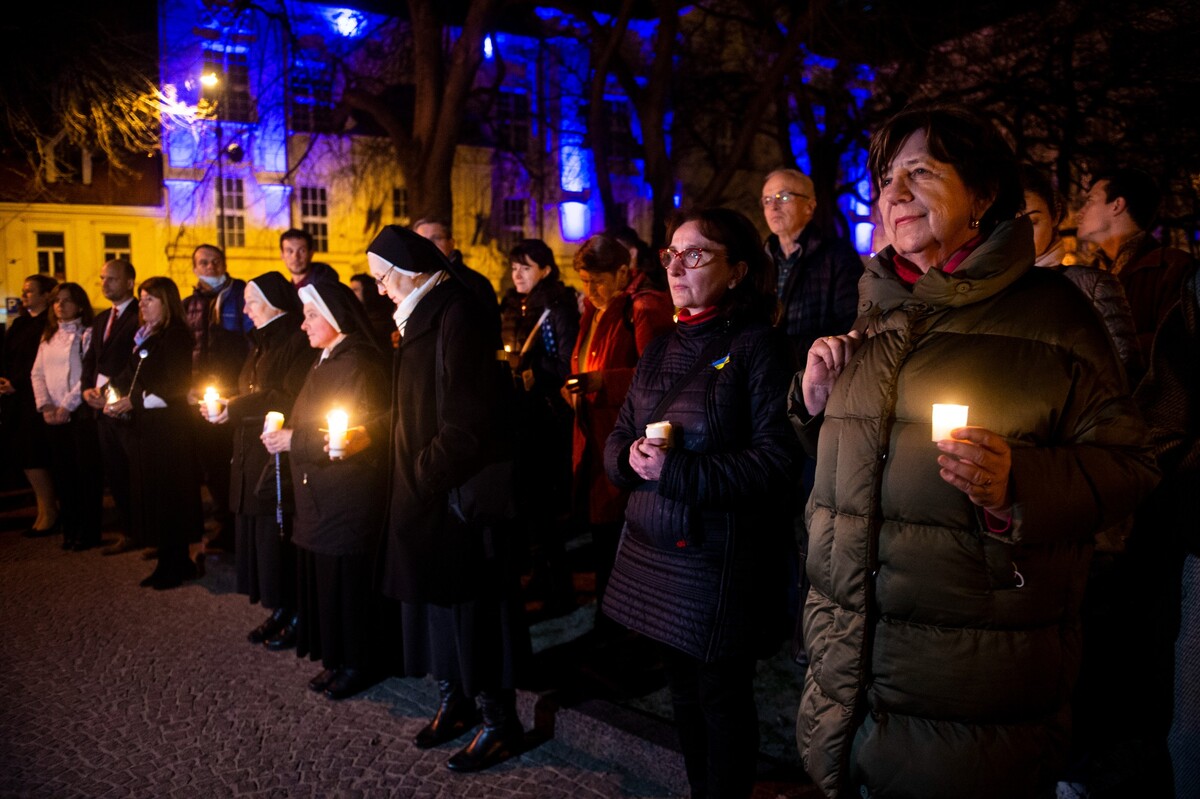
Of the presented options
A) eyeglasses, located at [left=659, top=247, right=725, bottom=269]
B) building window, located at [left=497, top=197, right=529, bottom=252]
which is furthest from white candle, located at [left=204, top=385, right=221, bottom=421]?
building window, located at [left=497, top=197, right=529, bottom=252]

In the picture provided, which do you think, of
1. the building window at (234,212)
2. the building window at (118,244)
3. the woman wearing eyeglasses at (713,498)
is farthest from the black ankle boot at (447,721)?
the building window at (118,244)

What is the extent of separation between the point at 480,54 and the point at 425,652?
1021 centimetres

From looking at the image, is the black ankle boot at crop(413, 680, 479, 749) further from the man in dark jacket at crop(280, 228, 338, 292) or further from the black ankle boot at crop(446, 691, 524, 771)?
the man in dark jacket at crop(280, 228, 338, 292)

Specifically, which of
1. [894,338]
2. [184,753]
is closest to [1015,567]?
[894,338]

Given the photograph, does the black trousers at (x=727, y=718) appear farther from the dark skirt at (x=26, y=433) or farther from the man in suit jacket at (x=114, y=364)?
the dark skirt at (x=26, y=433)

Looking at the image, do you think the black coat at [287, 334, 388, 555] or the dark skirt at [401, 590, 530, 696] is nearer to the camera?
the dark skirt at [401, 590, 530, 696]

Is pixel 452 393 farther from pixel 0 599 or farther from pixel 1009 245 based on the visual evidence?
pixel 0 599

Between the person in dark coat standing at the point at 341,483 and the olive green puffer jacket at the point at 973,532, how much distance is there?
10.6 feet

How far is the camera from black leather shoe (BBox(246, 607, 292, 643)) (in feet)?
19.6

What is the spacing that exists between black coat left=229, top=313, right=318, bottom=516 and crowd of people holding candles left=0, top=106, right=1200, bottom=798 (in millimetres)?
26

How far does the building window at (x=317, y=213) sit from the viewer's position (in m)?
36.4

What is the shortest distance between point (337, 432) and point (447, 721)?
61.3 inches

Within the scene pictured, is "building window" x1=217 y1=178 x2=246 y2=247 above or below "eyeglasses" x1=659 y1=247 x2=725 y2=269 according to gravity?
above

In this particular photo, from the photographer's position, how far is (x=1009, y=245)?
2057mm
